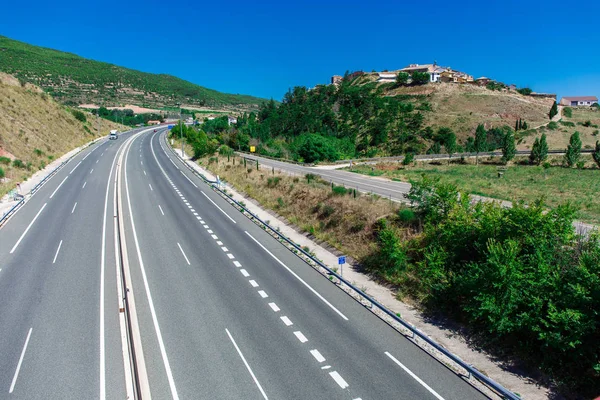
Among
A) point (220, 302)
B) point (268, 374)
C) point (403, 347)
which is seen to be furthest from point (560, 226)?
point (220, 302)

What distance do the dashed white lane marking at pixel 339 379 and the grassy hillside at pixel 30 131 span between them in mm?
37337

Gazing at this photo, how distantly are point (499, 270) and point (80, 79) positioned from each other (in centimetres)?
17770

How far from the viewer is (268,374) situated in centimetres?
1123

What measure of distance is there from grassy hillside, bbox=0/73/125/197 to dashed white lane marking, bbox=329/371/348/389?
37.3 meters

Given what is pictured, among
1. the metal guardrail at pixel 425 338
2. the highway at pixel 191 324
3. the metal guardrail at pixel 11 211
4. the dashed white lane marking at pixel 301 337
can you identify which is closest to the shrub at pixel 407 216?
the metal guardrail at pixel 425 338

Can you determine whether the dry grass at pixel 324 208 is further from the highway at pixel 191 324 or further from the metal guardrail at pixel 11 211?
the metal guardrail at pixel 11 211

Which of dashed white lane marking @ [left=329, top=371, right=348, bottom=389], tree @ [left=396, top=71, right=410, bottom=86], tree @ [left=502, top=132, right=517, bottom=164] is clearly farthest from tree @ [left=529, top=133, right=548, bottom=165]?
tree @ [left=396, top=71, right=410, bottom=86]

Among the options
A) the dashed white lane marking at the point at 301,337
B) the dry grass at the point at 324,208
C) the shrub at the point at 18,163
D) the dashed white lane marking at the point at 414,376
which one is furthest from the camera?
the shrub at the point at 18,163

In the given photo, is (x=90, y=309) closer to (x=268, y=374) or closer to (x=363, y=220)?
(x=268, y=374)

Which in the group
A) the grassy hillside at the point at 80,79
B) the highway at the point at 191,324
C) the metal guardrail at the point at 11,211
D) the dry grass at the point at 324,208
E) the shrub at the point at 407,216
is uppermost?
the grassy hillside at the point at 80,79

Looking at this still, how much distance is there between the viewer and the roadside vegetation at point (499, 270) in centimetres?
1116

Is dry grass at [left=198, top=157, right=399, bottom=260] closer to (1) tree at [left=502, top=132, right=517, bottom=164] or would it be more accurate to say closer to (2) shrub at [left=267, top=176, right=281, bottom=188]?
(2) shrub at [left=267, top=176, right=281, bottom=188]

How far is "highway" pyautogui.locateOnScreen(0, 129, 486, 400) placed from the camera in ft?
35.4

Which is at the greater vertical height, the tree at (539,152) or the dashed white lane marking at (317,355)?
the tree at (539,152)
